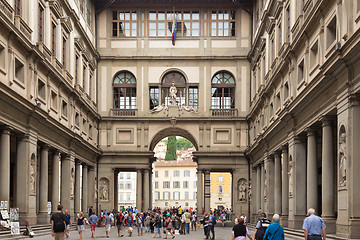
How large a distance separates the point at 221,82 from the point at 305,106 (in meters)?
28.5

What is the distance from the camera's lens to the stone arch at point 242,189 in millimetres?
58400

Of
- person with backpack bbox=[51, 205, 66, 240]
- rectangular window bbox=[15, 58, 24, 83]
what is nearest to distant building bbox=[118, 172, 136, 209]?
rectangular window bbox=[15, 58, 24, 83]

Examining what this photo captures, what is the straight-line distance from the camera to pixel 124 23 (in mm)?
59781

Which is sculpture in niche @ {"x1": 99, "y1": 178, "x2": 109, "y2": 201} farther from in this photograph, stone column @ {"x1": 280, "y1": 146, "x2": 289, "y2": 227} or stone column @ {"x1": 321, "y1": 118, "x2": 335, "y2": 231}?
stone column @ {"x1": 321, "y1": 118, "x2": 335, "y2": 231}

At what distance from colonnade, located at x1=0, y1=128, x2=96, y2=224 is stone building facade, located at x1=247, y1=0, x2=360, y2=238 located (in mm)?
14255

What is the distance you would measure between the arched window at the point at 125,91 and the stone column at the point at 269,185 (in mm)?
18007

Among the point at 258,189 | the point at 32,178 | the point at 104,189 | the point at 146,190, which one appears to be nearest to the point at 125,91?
the point at 104,189

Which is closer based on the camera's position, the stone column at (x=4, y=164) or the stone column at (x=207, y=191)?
the stone column at (x=4, y=164)

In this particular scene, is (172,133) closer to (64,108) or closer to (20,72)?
(64,108)

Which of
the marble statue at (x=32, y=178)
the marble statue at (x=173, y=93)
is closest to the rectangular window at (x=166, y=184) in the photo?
the marble statue at (x=173, y=93)

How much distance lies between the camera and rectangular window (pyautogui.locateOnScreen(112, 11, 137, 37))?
59719 mm

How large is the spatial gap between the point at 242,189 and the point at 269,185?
46.5ft

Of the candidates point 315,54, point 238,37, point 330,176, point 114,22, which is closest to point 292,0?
point 315,54

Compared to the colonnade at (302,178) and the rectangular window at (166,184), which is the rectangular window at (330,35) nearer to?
the colonnade at (302,178)
